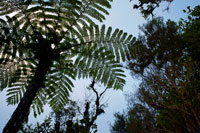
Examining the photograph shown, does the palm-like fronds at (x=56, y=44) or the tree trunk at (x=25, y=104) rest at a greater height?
the palm-like fronds at (x=56, y=44)

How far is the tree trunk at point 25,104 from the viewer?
0.88 m

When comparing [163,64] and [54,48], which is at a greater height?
[163,64]

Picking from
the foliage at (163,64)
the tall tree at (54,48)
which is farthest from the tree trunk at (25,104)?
the foliage at (163,64)

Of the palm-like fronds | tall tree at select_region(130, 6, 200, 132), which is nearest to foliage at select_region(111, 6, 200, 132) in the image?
tall tree at select_region(130, 6, 200, 132)

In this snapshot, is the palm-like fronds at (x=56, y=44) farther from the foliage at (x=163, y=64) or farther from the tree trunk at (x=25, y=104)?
the foliage at (x=163, y=64)

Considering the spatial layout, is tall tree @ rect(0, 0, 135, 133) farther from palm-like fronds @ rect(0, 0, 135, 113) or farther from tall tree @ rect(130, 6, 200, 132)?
tall tree @ rect(130, 6, 200, 132)

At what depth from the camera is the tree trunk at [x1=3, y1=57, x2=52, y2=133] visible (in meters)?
0.88

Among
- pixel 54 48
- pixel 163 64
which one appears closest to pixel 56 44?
pixel 54 48

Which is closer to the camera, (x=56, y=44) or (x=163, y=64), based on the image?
(x=56, y=44)

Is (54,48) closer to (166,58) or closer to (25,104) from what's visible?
(25,104)

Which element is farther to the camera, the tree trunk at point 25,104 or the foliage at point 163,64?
the foliage at point 163,64

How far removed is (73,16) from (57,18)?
18 centimetres

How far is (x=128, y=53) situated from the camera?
1.61 m

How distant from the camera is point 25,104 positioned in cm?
96
